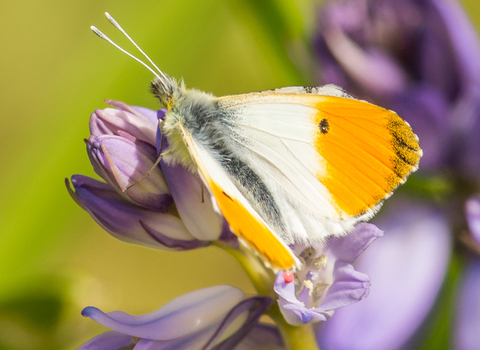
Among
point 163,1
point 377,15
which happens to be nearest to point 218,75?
point 163,1

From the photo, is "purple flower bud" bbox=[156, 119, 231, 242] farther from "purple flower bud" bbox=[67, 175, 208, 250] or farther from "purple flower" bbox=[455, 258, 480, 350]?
"purple flower" bbox=[455, 258, 480, 350]

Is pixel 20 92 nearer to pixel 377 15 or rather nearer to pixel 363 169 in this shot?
pixel 377 15

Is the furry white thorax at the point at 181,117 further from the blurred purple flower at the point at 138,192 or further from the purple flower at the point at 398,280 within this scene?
the purple flower at the point at 398,280

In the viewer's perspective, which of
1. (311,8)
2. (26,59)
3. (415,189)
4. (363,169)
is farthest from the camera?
(26,59)

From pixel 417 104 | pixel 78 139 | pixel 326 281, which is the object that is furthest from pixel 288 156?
pixel 78 139

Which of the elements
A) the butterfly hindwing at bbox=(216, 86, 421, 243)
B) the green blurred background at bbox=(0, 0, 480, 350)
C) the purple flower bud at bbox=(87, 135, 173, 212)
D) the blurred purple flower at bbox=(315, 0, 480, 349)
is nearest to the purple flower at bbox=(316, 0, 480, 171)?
the blurred purple flower at bbox=(315, 0, 480, 349)

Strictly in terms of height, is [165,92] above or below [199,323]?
above

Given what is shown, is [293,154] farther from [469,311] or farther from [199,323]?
[469,311]
